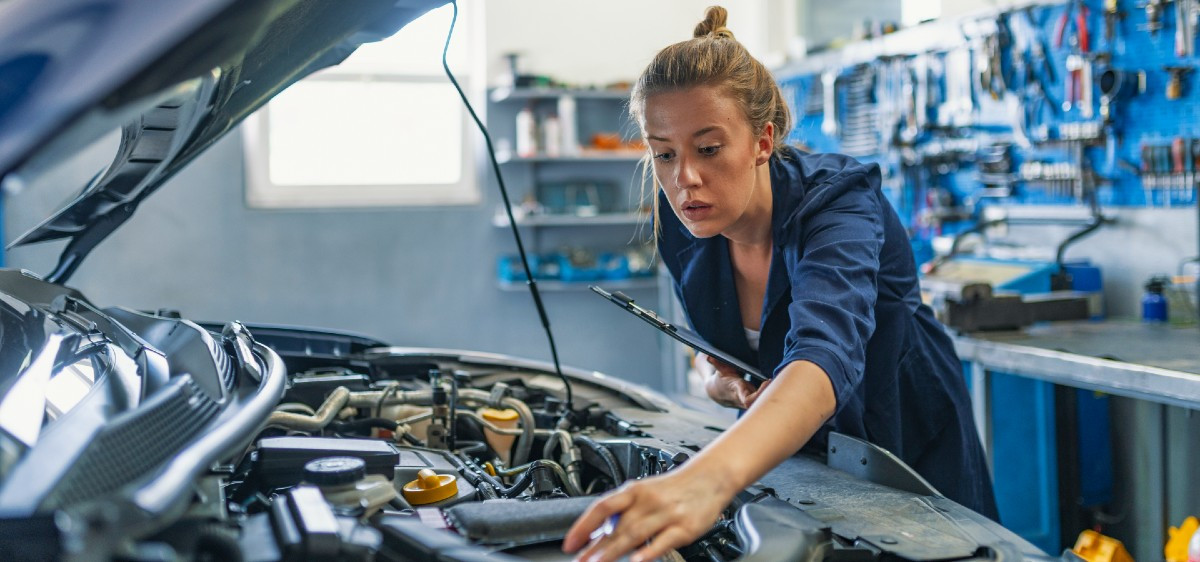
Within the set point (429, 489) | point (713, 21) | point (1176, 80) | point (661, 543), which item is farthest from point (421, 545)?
point (1176, 80)


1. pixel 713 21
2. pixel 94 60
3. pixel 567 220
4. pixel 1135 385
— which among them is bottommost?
pixel 1135 385

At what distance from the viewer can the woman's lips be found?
1.41 metres

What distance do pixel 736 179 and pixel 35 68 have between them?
91cm

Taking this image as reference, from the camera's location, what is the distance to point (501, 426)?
5.45 feet

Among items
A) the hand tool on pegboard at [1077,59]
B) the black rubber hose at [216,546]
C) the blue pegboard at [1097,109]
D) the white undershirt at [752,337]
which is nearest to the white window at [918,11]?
the blue pegboard at [1097,109]

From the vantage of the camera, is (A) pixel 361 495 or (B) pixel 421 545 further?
(A) pixel 361 495

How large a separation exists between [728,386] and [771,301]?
198 millimetres

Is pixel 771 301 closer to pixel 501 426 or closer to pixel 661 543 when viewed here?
pixel 501 426

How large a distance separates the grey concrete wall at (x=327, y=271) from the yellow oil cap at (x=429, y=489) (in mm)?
3989

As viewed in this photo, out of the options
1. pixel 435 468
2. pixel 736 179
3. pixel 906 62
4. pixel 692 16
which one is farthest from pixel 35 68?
pixel 692 16

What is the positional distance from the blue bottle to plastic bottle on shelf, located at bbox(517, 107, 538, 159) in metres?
2.98

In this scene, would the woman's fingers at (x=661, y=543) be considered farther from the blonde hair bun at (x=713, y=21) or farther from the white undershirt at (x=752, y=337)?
the blonde hair bun at (x=713, y=21)

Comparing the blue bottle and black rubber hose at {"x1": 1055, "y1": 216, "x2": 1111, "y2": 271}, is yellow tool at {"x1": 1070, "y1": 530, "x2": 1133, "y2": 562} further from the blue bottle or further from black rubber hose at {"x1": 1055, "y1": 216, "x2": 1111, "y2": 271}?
black rubber hose at {"x1": 1055, "y1": 216, "x2": 1111, "y2": 271}

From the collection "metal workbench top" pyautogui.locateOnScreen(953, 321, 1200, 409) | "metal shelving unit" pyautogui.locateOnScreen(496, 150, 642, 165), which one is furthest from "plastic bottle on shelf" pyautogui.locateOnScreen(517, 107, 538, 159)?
"metal workbench top" pyautogui.locateOnScreen(953, 321, 1200, 409)
